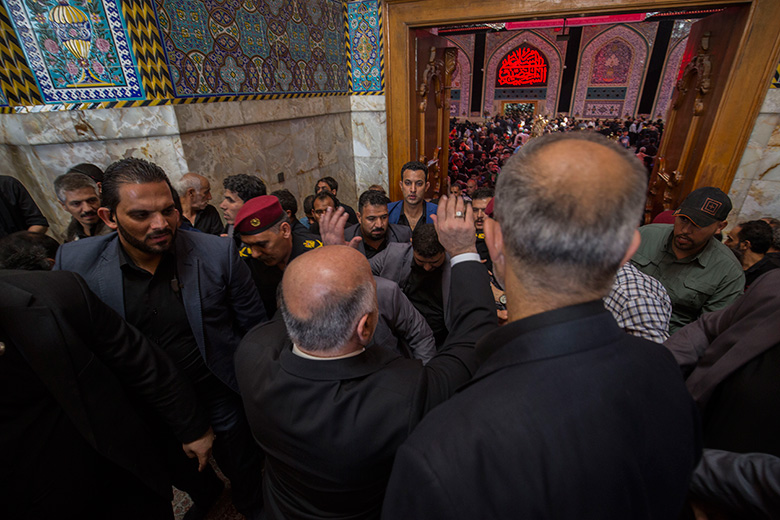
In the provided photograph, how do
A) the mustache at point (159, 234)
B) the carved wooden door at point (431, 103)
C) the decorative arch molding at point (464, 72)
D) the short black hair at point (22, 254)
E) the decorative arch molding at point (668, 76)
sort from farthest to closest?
the decorative arch molding at point (464, 72) < the decorative arch molding at point (668, 76) < the carved wooden door at point (431, 103) < the mustache at point (159, 234) < the short black hair at point (22, 254)

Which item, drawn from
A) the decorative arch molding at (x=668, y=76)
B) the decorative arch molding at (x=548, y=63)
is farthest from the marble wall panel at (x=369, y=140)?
the decorative arch molding at (x=668, y=76)

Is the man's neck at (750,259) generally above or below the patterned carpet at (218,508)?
above

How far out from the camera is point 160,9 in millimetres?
2982

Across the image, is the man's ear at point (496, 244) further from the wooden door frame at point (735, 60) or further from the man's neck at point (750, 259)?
the wooden door frame at point (735, 60)

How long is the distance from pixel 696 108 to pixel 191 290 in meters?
5.48

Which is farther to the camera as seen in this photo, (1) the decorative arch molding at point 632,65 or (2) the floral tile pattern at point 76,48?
(1) the decorative arch molding at point 632,65

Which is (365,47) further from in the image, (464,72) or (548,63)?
(548,63)

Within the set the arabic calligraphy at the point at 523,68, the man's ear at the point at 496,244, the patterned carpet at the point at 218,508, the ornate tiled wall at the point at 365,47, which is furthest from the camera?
the arabic calligraphy at the point at 523,68

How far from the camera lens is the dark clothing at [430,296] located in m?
2.27

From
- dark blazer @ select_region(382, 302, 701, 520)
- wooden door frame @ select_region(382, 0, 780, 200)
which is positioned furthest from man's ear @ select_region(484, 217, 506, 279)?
wooden door frame @ select_region(382, 0, 780, 200)

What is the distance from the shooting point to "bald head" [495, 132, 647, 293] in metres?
0.63

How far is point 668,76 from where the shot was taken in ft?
45.6

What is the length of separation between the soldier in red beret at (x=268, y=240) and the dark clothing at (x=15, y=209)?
73.1 inches

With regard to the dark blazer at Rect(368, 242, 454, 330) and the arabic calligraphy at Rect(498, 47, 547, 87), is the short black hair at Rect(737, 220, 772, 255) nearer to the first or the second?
the dark blazer at Rect(368, 242, 454, 330)
